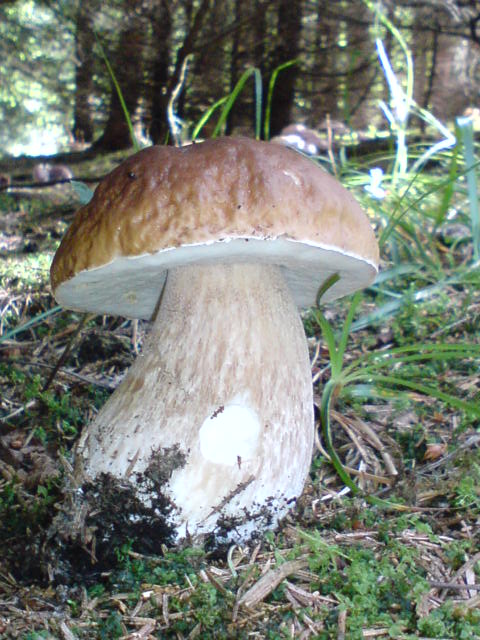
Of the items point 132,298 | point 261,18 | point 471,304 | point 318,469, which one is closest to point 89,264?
point 132,298

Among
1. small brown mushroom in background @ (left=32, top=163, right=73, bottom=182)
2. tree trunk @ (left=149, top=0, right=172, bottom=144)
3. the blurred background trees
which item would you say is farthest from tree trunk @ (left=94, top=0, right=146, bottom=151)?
small brown mushroom in background @ (left=32, top=163, right=73, bottom=182)

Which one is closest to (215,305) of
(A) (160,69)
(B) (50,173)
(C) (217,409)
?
(C) (217,409)

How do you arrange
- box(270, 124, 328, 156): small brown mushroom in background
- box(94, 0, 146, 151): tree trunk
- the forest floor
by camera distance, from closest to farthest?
1. the forest floor
2. box(94, 0, 146, 151): tree trunk
3. box(270, 124, 328, 156): small brown mushroom in background

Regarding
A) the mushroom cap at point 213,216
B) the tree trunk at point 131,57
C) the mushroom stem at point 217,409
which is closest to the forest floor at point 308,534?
the mushroom stem at point 217,409

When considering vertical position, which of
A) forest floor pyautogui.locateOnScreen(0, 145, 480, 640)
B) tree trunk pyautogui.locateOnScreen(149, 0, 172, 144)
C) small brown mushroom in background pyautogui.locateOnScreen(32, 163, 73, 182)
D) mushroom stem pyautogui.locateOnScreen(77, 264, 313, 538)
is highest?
tree trunk pyautogui.locateOnScreen(149, 0, 172, 144)

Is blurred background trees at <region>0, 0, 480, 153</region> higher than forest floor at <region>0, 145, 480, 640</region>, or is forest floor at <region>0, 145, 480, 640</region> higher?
blurred background trees at <region>0, 0, 480, 153</region>

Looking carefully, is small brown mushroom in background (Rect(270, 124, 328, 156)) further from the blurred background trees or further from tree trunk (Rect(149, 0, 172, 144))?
tree trunk (Rect(149, 0, 172, 144))

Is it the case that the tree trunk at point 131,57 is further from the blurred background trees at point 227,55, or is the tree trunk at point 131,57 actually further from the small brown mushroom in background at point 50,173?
the small brown mushroom in background at point 50,173

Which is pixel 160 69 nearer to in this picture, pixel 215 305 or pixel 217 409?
pixel 215 305
